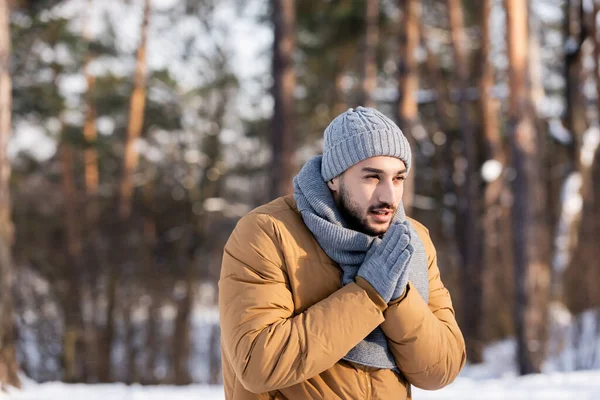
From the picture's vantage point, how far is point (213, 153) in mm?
18109

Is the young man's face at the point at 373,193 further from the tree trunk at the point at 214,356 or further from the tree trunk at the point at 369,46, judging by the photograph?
the tree trunk at the point at 214,356

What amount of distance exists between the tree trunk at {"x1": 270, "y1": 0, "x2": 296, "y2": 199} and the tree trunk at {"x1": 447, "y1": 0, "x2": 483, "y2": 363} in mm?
4662

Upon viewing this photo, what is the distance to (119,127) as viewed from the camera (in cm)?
1745

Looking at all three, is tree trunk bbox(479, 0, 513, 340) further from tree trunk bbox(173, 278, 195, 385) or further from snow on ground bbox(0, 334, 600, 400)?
tree trunk bbox(173, 278, 195, 385)

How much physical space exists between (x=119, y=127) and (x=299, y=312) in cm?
1613

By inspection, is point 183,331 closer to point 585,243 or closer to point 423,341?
point 585,243

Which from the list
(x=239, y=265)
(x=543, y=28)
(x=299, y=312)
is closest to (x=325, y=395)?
(x=299, y=312)

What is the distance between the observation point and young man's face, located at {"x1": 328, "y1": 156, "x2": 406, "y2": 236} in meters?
2.15

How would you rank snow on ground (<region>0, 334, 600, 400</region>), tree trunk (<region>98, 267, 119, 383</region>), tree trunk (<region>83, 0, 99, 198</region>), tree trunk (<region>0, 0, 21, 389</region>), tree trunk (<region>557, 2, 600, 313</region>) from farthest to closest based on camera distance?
tree trunk (<region>98, 267, 119, 383</region>)
tree trunk (<region>83, 0, 99, 198</region>)
tree trunk (<region>557, 2, 600, 313</region>)
tree trunk (<region>0, 0, 21, 389</region>)
snow on ground (<region>0, 334, 600, 400</region>)

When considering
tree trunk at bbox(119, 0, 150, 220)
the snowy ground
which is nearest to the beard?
the snowy ground

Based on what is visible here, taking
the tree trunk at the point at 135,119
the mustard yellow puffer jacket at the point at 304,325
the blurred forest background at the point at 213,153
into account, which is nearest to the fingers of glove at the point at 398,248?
the mustard yellow puffer jacket at the point at 304,325

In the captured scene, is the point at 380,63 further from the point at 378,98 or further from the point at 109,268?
the point at 109,268

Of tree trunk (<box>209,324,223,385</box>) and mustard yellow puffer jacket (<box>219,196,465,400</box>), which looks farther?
tree trunk (<box>209,324,223,385</box>)

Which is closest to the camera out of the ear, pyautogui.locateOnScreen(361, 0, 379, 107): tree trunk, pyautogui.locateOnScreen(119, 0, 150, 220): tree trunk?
the ear
